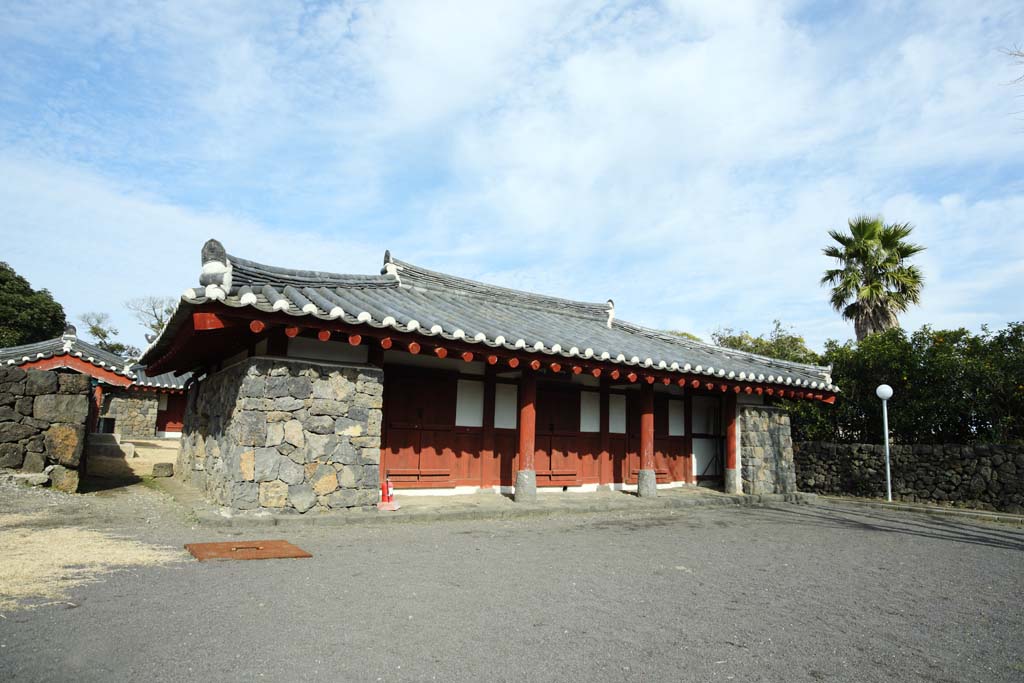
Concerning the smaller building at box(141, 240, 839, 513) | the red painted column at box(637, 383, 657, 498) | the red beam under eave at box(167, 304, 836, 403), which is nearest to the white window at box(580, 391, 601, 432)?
the smaller building at box(141, 240, 839, 513)

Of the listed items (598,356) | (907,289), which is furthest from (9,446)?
(907,289)

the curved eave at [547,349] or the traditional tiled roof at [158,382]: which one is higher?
the traditional tiled roof at [158,382]

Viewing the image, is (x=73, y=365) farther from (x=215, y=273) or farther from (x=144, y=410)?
(x=215, y=273)

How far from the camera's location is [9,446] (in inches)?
334

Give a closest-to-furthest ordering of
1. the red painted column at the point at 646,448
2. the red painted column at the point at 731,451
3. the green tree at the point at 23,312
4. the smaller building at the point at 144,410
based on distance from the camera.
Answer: the red painted column at the point at 646,448
the red painted column at the point at 731,451
the smaller building at the point at 144,410
the green tree at the point at 23,312

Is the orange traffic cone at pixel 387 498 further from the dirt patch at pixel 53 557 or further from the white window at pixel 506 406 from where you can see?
the dirt patch at pixel 53 557

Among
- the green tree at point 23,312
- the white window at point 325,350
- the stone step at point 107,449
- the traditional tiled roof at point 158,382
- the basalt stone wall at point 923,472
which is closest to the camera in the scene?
the white window at point 325,350

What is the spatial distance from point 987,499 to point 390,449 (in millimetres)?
12521

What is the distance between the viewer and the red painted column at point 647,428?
11352 millimetres

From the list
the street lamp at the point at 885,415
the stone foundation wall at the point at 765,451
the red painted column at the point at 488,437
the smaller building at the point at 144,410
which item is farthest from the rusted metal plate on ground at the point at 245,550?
the smaller building at the point at 144,410

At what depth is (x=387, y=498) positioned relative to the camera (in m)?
8.87

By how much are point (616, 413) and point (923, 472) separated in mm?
7886

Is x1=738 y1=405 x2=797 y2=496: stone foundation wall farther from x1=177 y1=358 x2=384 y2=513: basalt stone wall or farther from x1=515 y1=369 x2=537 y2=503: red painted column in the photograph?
x1=177 y1=358 x2=384 y2=513: basalt stone wall

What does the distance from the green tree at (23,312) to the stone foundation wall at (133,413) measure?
562 centimetres
